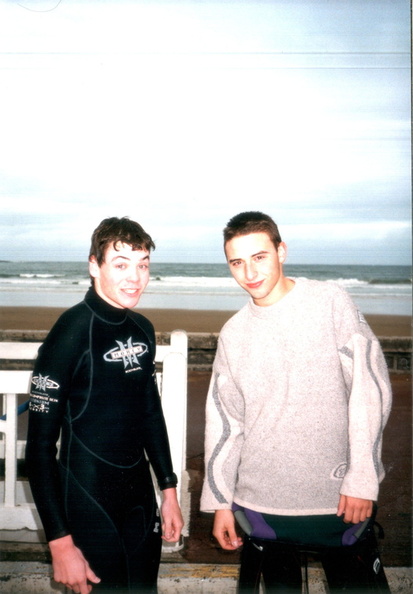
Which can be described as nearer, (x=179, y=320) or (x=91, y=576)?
(x=91, y=576)

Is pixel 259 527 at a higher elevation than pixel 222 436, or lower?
lower

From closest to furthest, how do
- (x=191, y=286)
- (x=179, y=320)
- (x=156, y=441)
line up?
(x=156, y=441), (x=179, y=320), (x=191, y=286)

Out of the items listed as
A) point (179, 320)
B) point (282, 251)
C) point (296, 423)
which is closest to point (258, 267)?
point (282, 251)

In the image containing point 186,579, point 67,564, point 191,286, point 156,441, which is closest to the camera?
point 67,564

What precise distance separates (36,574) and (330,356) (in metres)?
1.84

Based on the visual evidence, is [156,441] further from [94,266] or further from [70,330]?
[94,266]

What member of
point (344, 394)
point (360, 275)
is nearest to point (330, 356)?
point (344, 394)

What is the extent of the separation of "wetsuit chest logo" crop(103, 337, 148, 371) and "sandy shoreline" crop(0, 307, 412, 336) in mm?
8133

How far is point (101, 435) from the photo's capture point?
1824mm

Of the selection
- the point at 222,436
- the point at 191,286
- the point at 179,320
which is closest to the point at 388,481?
the point at 222,436

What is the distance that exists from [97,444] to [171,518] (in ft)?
1.35

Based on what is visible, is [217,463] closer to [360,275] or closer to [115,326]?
[115,326]

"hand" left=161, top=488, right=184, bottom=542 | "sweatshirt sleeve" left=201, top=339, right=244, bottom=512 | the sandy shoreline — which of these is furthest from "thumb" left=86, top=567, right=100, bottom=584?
the sandy shoreline

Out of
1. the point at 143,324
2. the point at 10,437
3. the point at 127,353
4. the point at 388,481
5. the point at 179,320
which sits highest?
the point at 179,320
